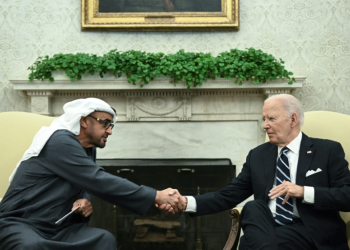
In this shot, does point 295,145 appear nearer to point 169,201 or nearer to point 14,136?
point 169,201

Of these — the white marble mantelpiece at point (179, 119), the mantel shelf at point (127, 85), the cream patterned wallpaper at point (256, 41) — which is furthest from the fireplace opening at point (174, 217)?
the cream patterned wallpaper at point (256, 41)

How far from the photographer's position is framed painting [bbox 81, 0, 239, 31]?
4.84m

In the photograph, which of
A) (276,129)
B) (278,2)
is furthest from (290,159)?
(278,2)

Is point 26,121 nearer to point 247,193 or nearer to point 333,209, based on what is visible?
point 247,193

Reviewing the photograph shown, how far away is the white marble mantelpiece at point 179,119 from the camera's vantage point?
4742 mm

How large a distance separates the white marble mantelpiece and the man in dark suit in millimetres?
1525

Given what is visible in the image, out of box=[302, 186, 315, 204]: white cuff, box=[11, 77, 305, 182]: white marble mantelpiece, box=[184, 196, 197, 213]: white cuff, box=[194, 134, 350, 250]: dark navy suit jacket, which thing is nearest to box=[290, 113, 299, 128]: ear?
box=[194, 134, 350, 250]: dark navy suit jacket

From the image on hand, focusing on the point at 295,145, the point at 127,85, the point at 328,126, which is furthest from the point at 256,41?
the point at 295,145

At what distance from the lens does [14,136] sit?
363 cm

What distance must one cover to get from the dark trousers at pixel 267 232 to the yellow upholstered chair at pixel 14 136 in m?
1.75

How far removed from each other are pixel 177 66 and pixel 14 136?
162cm

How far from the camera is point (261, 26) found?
16.0 ft

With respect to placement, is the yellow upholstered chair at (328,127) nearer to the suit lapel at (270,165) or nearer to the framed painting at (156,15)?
the suit lapel at (270,165)

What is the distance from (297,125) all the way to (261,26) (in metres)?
2.02
